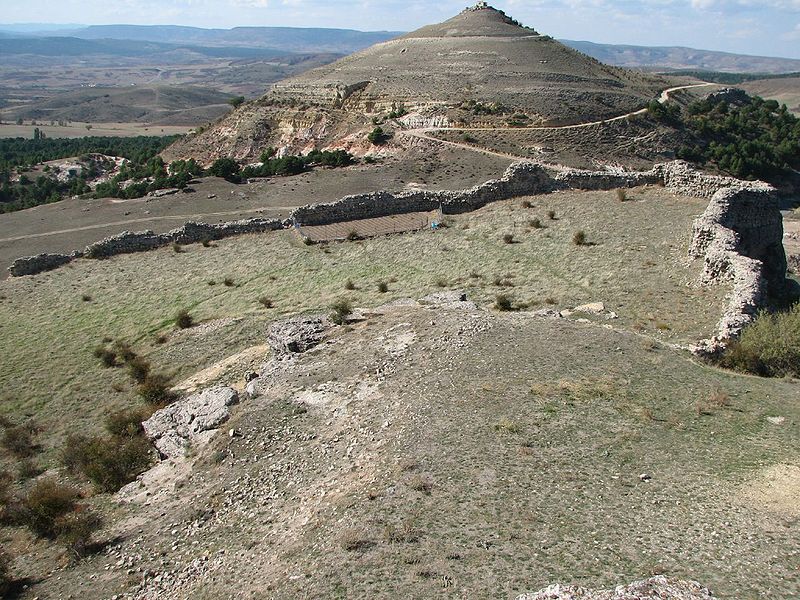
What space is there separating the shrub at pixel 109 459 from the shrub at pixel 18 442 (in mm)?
1164

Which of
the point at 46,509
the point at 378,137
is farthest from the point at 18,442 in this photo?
the point at 378,137

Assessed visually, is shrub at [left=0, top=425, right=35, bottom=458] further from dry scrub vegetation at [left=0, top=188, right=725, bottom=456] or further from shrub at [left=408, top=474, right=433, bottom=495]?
shrub at [left=408, top=474, right=433, bottom=495]

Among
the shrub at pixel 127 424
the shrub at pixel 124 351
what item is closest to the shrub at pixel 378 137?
the shrub at pixel 124 351

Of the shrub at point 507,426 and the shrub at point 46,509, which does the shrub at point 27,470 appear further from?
the shrub at point 507,426

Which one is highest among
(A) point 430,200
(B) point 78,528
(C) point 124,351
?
(A) point 430,200

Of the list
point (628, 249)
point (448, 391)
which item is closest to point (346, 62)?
point (628, 249)

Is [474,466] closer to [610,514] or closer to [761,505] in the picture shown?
[610,514]

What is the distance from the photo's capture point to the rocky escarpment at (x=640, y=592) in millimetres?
6955

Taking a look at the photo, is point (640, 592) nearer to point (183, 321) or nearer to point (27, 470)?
point (27, 470)

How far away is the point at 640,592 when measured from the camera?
23.0 ft

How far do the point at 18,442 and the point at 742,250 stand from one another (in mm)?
21124

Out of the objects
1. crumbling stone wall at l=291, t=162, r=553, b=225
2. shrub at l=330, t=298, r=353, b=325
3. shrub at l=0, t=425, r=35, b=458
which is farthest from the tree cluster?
shrub at l=0, t=425, r=35, b=458

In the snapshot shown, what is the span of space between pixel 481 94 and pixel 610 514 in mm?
64266

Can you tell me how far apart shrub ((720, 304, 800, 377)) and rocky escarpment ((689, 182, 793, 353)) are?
18.6 inches
